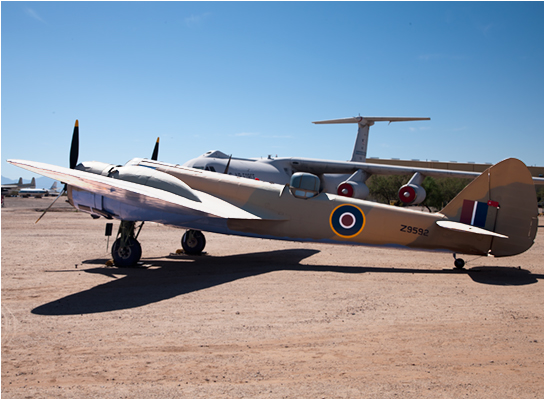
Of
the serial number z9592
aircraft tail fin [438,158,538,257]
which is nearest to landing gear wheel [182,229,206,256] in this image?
the serial number z9592

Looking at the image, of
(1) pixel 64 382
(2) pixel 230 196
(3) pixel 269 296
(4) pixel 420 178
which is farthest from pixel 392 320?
(4) pixel 420 178

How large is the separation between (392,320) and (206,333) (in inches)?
119

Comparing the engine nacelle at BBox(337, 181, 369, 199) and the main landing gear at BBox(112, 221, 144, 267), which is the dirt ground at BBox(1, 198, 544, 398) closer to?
the main landing gear at BBox(112, 221, 144, 267)

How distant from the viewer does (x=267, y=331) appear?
18.8ft

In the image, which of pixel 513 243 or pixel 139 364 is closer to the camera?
pixel 139 364

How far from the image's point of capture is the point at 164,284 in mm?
8523

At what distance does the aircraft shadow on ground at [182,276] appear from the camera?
22.8 feet

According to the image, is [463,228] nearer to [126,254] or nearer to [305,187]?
[305,187]

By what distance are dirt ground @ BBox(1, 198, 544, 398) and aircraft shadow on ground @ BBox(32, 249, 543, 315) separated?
0.05 m

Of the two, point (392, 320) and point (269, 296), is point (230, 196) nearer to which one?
point (269, 296)

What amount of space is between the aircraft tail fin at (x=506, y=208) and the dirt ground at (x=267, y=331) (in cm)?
87

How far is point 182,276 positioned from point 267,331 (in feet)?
13.9

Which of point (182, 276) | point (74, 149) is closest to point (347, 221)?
point (182, 276)

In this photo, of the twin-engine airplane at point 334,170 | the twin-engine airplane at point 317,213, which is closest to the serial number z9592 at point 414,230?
the twin-engine airplane at point 317,213
